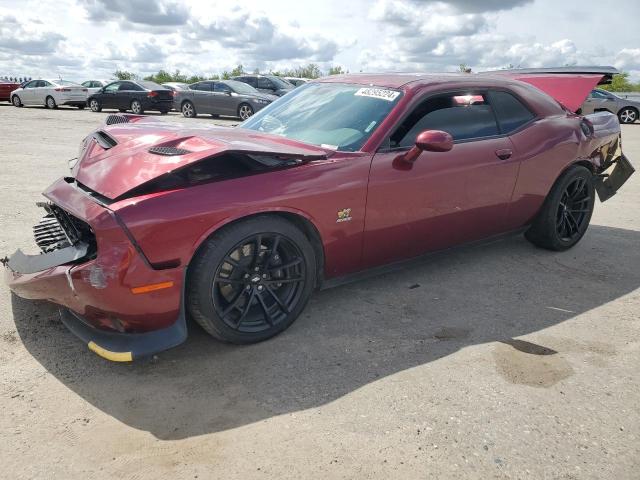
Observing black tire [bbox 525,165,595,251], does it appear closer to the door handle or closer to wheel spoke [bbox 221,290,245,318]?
the door handle

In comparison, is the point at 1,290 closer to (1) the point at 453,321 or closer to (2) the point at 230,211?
(2) the point at 230,211

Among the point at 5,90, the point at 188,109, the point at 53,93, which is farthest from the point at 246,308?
the point at 5,90

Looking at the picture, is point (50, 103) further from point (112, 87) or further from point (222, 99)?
point (222, 99)

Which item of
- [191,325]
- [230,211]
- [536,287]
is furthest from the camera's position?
[536,287]

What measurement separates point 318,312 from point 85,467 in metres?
1.70

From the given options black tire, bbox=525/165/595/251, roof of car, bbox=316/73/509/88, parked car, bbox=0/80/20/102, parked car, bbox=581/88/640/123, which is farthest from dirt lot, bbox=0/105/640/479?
parked car, bbox=0/80/20/102

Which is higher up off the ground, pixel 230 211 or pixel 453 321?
pixel 230 211

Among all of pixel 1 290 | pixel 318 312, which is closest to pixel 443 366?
pixel 318 312

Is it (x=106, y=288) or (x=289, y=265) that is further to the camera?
(x=289, y=265)

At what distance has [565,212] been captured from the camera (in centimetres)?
472

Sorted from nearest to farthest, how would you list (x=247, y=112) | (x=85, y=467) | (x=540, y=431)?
1. (x=85, y=467)
2. (x=540, y=431)
3. (x=247, y=112)

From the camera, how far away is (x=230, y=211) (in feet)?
8.94

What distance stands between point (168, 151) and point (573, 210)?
3608 millimetres

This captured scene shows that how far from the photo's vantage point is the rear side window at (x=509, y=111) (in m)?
4.14
